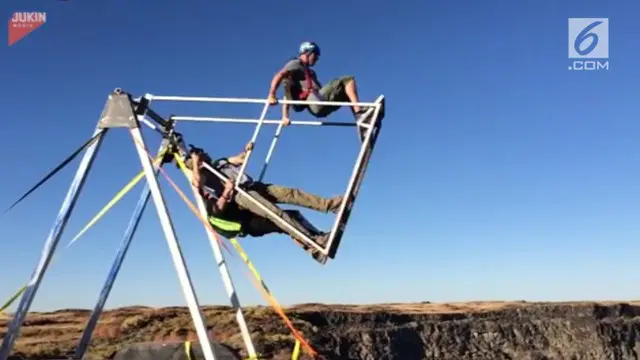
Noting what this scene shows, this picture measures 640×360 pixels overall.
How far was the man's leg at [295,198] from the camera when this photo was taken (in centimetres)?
1157

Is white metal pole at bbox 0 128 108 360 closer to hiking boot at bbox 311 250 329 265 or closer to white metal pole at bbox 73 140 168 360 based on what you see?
white metal pole at bbox 73 140 168 360

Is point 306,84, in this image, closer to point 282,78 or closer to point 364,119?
point 282,78

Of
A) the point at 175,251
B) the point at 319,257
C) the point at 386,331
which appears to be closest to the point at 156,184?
the point at 175,251

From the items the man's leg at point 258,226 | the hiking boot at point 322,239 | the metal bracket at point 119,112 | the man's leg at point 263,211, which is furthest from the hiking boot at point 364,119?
the metal bracket at point 119,112

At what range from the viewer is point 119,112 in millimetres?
11133

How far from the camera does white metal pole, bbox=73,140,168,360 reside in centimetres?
1248

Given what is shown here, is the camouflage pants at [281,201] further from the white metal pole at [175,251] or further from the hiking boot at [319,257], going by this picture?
the white metal pole at [175,251]

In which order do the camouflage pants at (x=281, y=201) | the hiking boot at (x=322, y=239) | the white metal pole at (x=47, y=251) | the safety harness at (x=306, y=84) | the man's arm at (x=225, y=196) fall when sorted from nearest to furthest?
the white metal pole at (x=47, y=251) < the hiking boot at (x=322, y=239) < the camouflage pants at (x=281, y=201) < the safety harness at (x=306, y=84) < the man's arm at (x=225, y=196)

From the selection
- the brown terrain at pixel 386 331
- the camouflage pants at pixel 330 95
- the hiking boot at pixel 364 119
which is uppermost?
the camouflage pants at pixel 330 95

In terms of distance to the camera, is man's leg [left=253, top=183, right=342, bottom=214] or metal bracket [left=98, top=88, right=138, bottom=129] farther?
man's leg [left=253, top=183, right=342, bottom=214]

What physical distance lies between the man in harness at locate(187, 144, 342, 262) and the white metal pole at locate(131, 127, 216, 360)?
111 cm

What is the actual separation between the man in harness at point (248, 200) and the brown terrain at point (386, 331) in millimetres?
23601

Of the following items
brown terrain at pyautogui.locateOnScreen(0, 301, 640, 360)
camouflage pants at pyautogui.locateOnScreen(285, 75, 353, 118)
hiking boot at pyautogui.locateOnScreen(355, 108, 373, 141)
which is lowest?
brown terrain at pyautogui.locateOnScreen(0, 301, 640, 360)

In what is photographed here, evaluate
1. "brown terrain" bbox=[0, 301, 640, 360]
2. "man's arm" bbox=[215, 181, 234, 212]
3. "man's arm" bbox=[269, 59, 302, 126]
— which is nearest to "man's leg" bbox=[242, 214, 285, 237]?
"man's arm" bbox=[215, 181, 234, 212]
